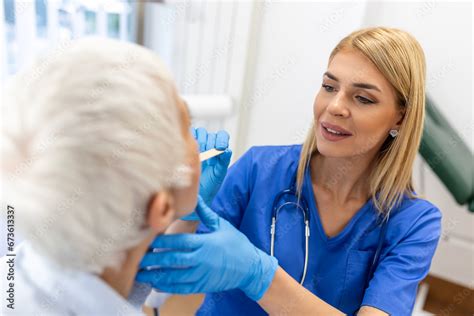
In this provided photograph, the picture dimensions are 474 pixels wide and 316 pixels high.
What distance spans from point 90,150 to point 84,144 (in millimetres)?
11

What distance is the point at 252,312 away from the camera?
3.84 feet

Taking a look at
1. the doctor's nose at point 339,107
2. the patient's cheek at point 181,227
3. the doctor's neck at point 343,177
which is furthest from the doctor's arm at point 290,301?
the doctor's nose at point 339,107

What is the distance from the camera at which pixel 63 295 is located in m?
0.63

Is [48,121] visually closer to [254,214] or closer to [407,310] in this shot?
[254,214]

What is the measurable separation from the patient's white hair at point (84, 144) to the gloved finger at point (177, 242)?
0.15 metres

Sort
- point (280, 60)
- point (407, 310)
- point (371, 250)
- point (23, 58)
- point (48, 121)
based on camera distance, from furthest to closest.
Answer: point (280, 60)
point (23, 58)
point (371, 250)
point (407, 310)
point (48, 121)

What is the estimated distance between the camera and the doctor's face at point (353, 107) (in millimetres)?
1070

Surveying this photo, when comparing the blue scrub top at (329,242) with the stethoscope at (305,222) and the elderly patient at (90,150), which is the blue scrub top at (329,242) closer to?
the stethoscope at (305,222)

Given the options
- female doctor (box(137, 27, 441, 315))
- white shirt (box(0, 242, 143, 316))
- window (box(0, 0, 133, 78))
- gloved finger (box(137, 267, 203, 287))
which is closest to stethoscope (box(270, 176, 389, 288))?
female doctor (box(137, 27, 441, 315))

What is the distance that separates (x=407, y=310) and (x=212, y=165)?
635mm

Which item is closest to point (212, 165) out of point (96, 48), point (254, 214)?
point (254, 214)

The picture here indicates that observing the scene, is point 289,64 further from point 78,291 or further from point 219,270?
point 78,291

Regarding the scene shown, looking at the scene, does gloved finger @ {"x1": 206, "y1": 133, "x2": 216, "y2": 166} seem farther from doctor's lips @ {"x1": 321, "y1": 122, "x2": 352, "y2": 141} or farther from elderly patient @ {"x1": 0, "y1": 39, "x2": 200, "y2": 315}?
elderly patient @ {"x1": 0, "y1": 39, "x2": 200, "y2": 315}

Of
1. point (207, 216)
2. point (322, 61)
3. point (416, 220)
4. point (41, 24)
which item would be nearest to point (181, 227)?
point (207, 216)
